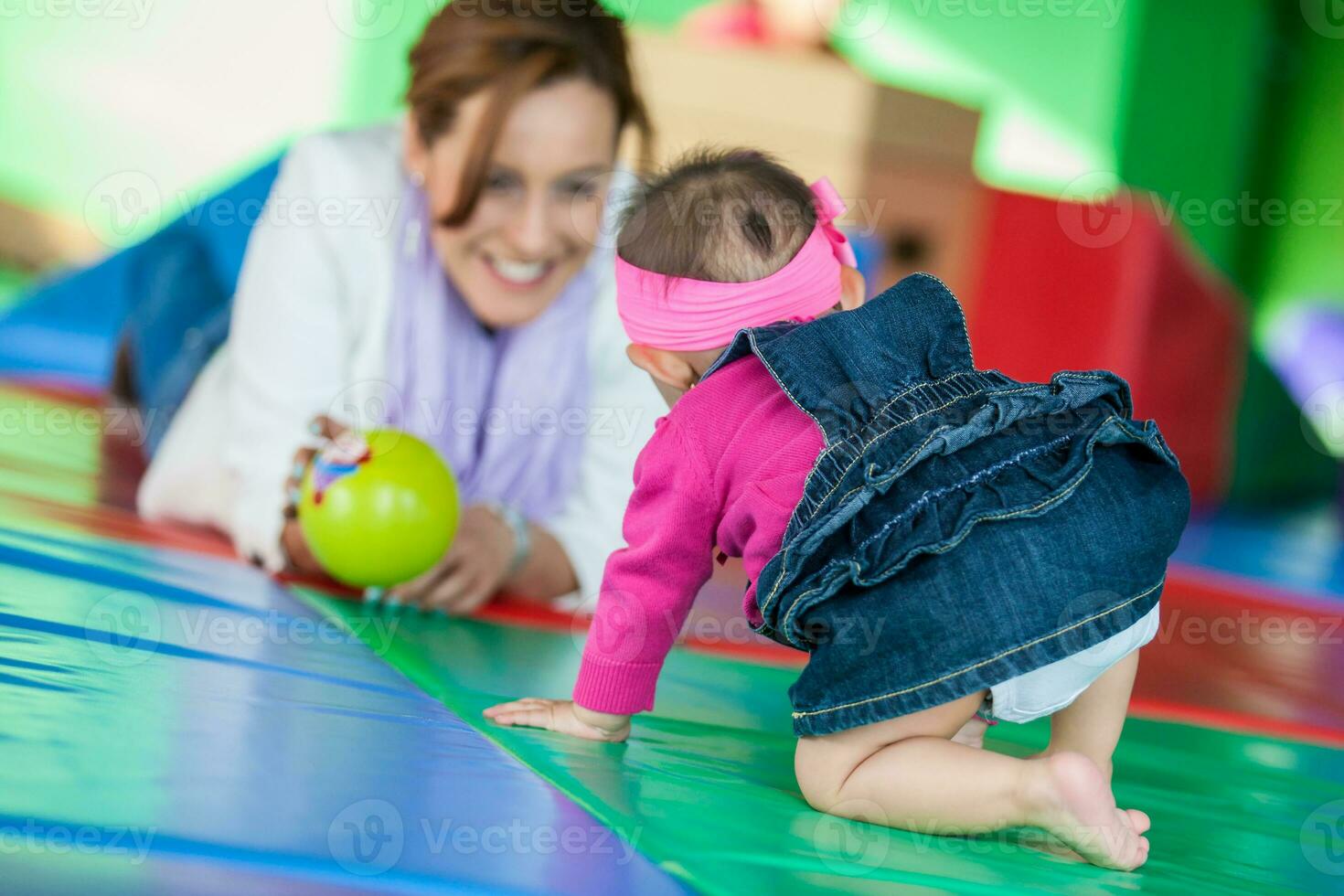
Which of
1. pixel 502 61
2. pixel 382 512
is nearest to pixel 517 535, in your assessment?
pixel 382 512

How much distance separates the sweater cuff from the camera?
3.83ft

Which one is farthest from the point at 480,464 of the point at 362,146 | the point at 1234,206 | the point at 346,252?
the point at 1234,206

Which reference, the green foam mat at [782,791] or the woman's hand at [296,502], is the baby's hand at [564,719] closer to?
the green foam mat at [782,791]

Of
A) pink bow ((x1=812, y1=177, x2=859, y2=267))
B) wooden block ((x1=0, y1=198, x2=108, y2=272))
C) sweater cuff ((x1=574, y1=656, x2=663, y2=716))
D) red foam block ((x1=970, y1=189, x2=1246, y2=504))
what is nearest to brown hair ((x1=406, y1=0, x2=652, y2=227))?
pink bow ((x1=812, y1=177, x2=859, y2=267))

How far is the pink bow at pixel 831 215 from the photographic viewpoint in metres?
1.28

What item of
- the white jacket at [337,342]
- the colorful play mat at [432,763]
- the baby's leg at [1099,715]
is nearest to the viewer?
the colorful play mat at [432,763]

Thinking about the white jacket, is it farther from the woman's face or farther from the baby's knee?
the baby's knee

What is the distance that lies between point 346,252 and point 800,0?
3535 millimetres

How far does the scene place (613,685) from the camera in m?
1.17

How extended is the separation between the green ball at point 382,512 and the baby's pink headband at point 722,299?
0.46 m

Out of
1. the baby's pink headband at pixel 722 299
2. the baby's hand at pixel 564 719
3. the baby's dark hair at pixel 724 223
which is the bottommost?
the baby's hand at pixel 564 719

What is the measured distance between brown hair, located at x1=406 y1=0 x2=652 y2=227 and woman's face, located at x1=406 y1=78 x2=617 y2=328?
0.02 metres

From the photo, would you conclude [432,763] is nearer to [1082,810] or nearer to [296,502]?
[1082,810]

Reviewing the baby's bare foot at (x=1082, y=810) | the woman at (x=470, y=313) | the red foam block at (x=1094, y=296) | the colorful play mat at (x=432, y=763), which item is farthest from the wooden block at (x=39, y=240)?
the baby's bare foot at (x=1082, y=810)
